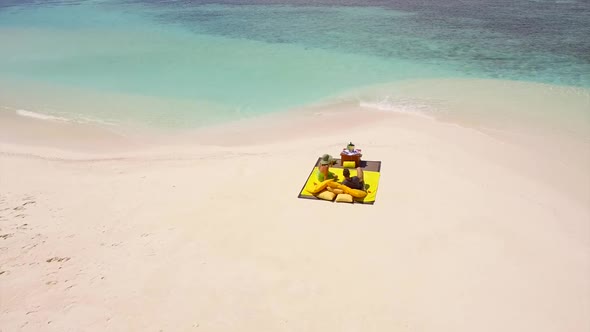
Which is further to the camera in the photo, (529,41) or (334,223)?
(529,41)

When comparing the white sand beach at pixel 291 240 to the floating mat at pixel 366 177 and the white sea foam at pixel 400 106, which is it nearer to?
the floating mat at pixel 366 177

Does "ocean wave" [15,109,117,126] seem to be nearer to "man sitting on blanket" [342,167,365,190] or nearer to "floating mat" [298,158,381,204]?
"floating mat" [298,158,381,204]

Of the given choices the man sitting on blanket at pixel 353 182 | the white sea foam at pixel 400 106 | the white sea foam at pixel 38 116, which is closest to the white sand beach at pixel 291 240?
the man sitting on blanket at pixel 353 182

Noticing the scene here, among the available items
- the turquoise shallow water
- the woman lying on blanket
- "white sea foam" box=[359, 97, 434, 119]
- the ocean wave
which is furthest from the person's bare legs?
the ocean wave

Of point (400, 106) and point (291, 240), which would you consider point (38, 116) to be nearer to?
point (291, 240)

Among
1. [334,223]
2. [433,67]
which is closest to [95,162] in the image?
[334,223]

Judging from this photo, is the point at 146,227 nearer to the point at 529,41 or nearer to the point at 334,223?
the point at 334,223
